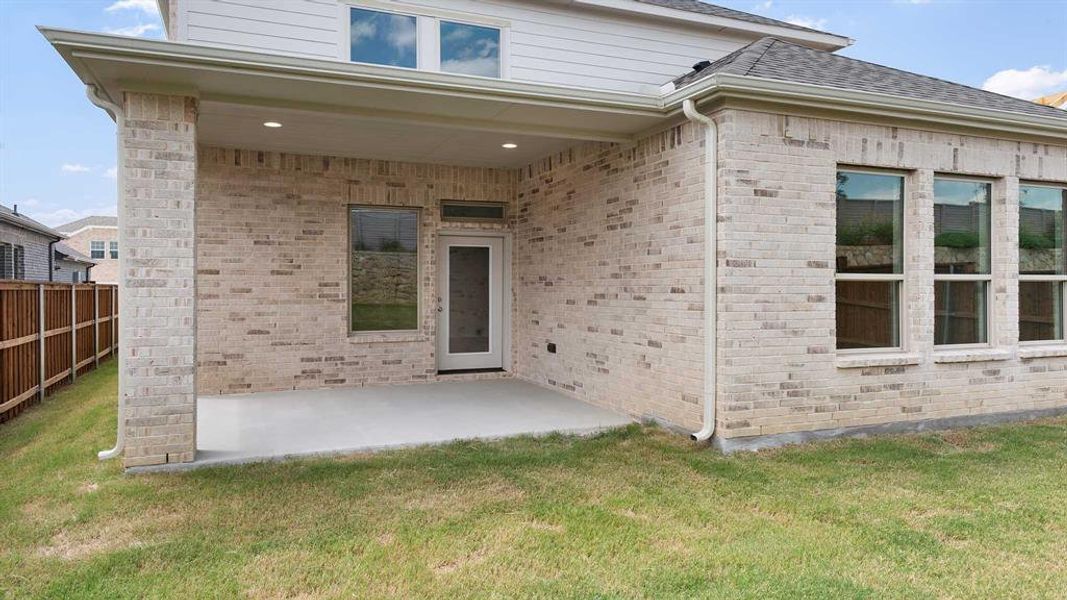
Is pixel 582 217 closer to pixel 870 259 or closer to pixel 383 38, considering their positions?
pixel 870 259

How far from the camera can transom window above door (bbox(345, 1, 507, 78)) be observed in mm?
7844

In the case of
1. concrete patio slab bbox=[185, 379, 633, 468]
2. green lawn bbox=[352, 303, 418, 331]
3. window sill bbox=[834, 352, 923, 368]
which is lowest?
concrete patio slab bbox=[185, 379, 633, 468]

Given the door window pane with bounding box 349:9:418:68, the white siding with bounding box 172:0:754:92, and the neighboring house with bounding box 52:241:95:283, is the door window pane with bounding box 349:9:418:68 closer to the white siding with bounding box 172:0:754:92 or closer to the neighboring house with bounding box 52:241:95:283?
the white siding with bounding box 172:0:754:92

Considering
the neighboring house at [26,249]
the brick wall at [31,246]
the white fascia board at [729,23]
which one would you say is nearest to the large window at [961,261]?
the white fascia board at [729,23]

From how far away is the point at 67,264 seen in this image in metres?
29.6

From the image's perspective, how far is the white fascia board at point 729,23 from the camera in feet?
28.9

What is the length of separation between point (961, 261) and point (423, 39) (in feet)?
21.2

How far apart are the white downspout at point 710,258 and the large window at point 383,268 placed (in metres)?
4.66

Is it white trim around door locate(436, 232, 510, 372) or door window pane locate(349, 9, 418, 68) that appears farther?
white trim around door locate(436, 232, 510, 372)

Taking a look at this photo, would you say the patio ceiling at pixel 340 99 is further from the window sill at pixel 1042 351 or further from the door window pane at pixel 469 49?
the window sill at pixel 1042 351

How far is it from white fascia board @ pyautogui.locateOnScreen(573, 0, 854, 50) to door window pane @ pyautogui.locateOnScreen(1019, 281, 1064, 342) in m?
5.00

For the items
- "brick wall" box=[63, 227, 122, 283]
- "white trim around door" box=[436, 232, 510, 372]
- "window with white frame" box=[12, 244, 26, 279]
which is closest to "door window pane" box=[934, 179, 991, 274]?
"white trim around door" box=[436, 232, 510, 372]

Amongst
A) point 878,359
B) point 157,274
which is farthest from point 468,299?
point 878,359

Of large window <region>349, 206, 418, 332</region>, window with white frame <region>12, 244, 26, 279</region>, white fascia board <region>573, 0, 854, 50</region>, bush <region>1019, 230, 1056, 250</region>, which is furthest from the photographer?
window with white frame <region>12, 244, 26, 279</region>
